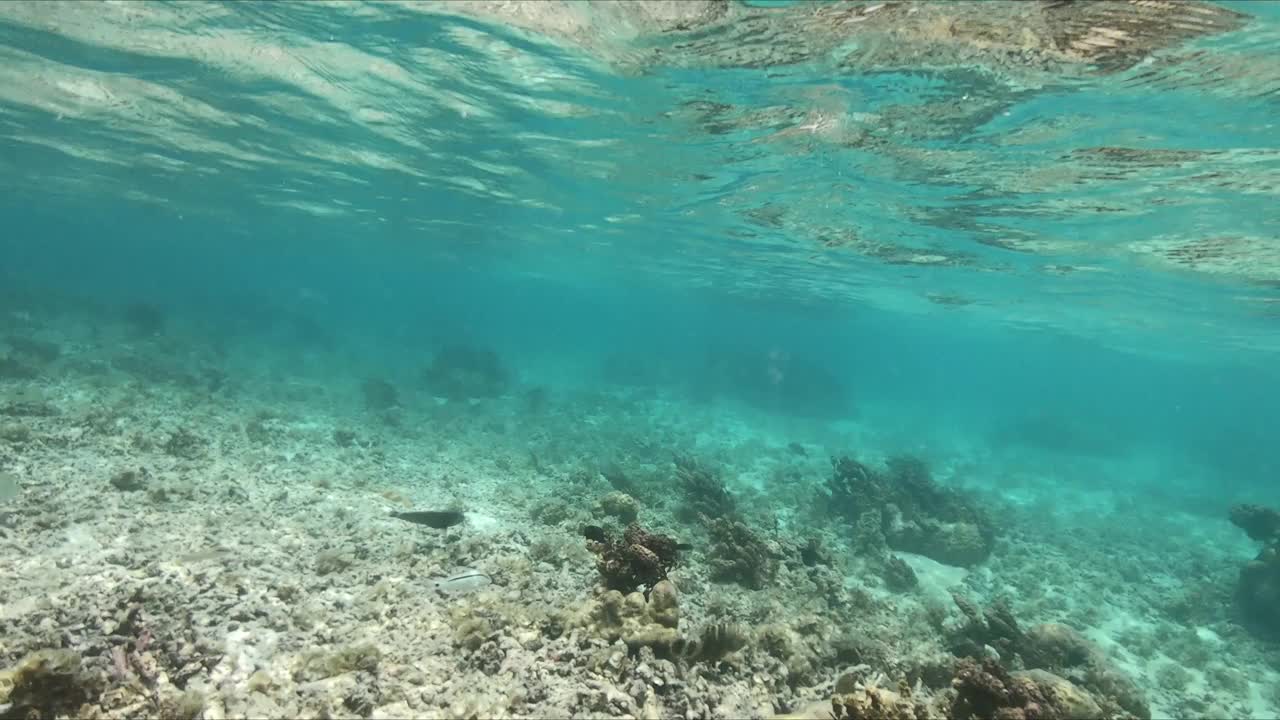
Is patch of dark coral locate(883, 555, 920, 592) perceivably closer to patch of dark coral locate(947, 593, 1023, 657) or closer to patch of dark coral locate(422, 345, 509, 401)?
patch of dark coral locate(947, 593, 1023, 657)

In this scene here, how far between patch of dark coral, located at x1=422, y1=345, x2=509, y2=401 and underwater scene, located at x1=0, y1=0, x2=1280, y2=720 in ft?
0.95

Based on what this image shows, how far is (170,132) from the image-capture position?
21.0 m

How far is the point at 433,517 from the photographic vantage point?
1008cm

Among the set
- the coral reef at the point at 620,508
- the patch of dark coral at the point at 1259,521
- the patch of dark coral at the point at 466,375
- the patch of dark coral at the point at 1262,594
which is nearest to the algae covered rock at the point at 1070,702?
the coral reef at the point at 620,508

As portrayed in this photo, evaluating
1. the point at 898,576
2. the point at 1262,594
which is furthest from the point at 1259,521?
the point at 898,576

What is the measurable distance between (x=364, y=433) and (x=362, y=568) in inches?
423

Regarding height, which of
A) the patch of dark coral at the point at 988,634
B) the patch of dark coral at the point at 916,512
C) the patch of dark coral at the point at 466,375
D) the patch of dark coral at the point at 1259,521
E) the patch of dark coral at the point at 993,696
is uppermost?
the patch of dark coral at the point at 993,696

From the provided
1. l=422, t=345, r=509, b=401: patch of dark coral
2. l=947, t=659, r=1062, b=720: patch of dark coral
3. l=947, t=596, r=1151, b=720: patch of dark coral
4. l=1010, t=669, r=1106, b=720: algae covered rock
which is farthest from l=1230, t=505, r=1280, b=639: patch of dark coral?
l=422, t=345, r=509, b=401: patch of dark coral

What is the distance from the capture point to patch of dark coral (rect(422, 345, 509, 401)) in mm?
27281

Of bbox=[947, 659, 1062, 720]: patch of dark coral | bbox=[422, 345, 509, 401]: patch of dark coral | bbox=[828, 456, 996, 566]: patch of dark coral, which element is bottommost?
bbox=[422, 345, 509, 401]: patch of dark coral

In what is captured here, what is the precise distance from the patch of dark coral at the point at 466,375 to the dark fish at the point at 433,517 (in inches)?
633

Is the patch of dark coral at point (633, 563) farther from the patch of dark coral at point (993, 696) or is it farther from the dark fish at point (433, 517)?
the dark fish at point (433, 517)

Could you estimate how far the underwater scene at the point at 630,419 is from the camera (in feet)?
18.5

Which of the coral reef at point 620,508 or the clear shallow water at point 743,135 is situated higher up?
the clear shallow water at point 743,135
